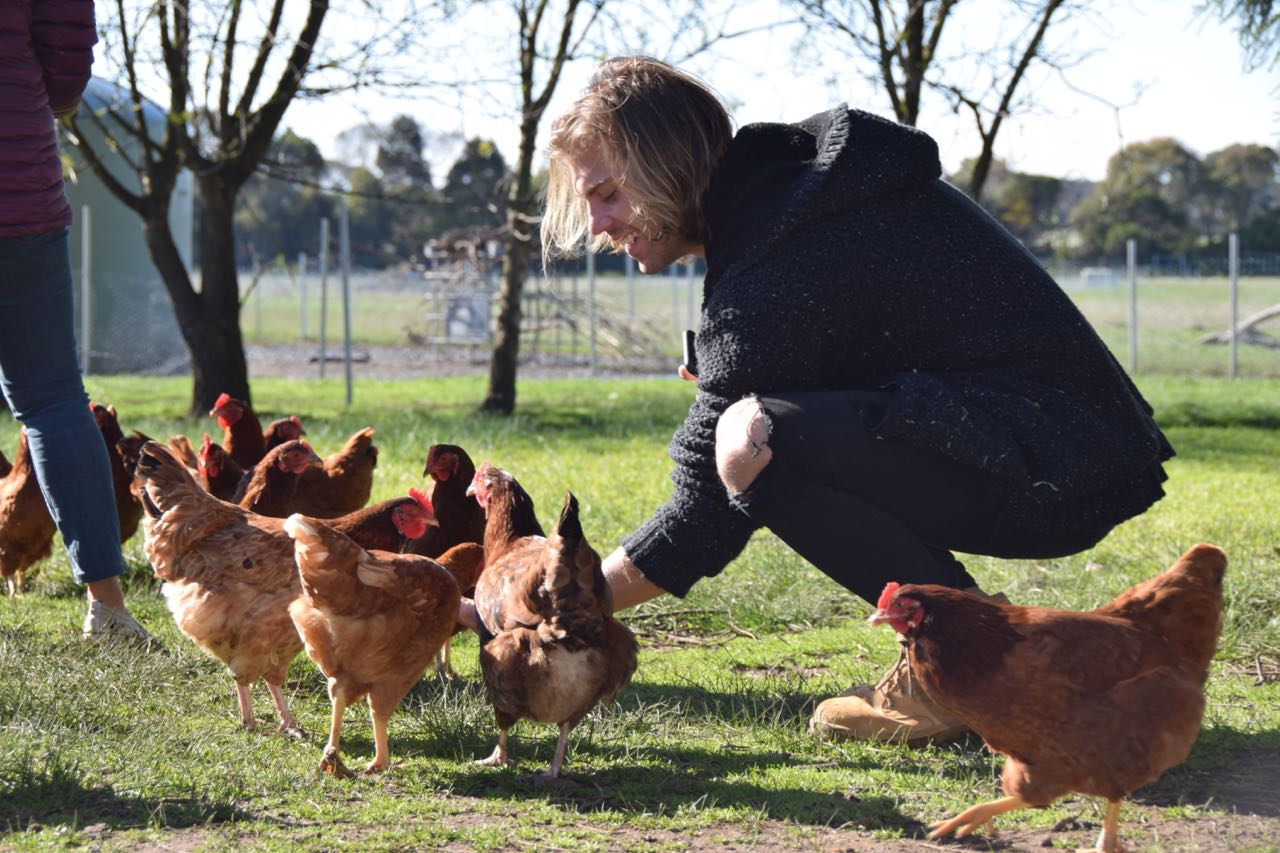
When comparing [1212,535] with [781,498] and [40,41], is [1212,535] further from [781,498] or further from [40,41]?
[40,41]

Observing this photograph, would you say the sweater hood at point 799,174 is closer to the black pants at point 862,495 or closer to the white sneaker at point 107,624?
the black pants at point 862,495

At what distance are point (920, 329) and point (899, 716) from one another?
0.95 metres

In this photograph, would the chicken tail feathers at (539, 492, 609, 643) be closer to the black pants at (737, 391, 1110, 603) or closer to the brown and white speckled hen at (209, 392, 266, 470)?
the black pants at (737, 391, 1110, 603)

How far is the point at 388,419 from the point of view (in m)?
10.6

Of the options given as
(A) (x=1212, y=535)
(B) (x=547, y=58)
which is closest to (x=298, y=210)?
(B) (x=547, y=58)

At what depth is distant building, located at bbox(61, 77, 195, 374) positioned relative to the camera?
17375mm

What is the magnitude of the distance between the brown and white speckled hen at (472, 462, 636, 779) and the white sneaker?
4.71ft

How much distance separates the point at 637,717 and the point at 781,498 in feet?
2.64

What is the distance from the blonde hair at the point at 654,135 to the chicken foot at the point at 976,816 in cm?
147

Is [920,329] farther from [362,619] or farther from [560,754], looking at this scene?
[362,619]

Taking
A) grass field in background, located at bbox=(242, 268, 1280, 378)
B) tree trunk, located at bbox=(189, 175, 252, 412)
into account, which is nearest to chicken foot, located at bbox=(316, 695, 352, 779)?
tree trunk, located at bbox=(189, 175, 252, 412)

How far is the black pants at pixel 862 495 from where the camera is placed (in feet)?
9.54

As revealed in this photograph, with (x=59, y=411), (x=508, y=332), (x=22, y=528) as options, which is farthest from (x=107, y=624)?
(x=508, y=332)

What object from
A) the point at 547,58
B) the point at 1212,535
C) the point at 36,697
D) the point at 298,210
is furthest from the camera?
the point at 298,210
